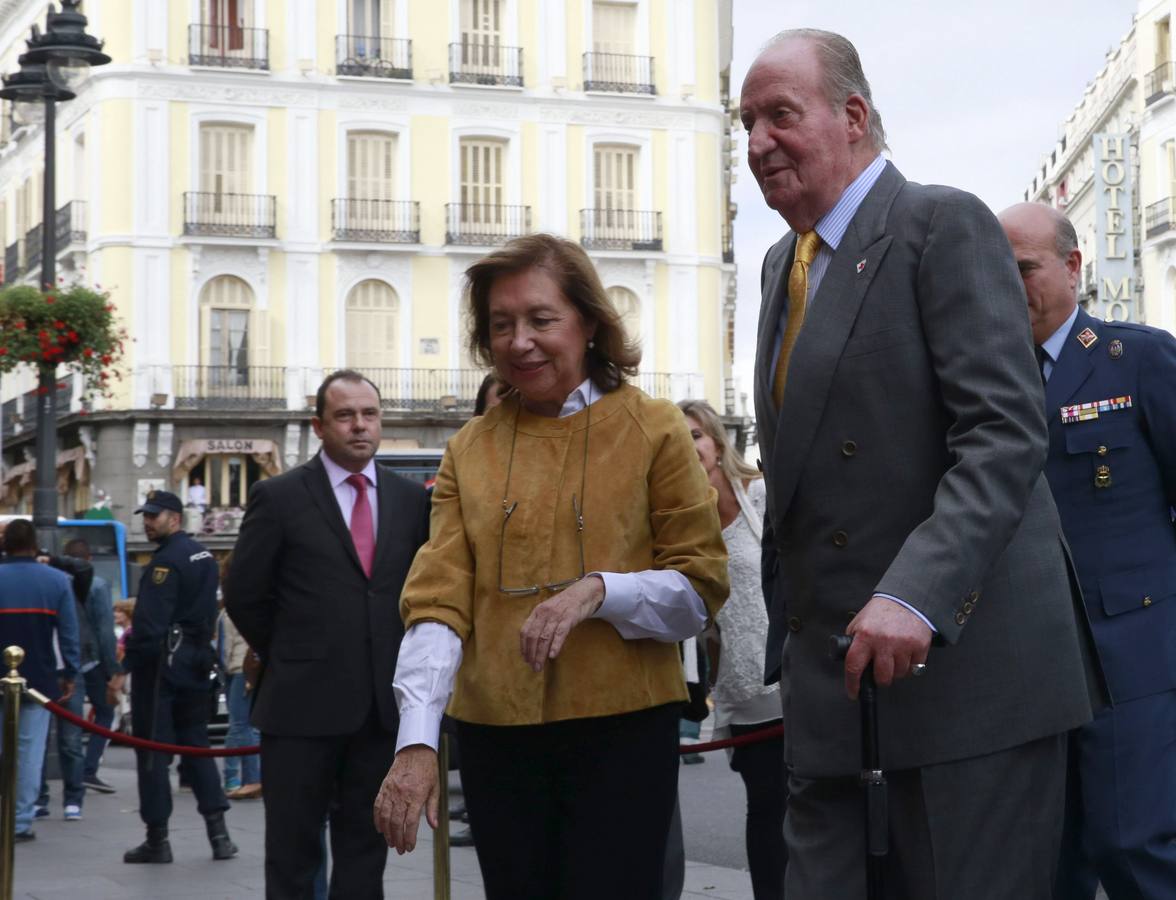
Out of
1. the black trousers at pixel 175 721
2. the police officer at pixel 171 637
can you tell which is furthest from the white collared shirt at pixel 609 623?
the police officer at pixel 171 637

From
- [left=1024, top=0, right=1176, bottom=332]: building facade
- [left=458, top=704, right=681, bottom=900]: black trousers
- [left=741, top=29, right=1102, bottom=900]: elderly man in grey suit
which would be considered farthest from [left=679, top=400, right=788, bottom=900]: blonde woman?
[left=1024, top=0, right=1176, bottom=332]: building facade

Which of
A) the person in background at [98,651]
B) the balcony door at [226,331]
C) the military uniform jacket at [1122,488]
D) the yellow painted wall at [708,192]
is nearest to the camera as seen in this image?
the military uniform jacket at [1122,488]

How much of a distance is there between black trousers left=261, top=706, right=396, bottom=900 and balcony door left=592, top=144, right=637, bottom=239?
1603 inches

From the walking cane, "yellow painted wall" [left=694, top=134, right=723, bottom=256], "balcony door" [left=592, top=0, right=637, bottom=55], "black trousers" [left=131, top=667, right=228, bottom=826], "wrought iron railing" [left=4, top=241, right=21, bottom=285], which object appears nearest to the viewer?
the walking cane

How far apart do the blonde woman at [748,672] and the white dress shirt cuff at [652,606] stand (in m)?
1.88

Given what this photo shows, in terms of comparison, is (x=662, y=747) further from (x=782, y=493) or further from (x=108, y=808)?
(x=108, y=808)

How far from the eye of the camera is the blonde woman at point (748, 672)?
20.1 feet

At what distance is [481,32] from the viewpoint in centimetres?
4700

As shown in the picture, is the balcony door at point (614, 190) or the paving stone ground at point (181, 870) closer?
the paving stone ground at point (181, 870)

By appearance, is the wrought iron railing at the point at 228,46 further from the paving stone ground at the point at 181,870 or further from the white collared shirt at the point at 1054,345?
the white collared shirt at the point at 1054,345

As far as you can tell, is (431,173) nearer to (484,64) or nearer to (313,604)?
(484,64)

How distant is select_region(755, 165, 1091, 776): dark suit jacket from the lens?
10.5 feet

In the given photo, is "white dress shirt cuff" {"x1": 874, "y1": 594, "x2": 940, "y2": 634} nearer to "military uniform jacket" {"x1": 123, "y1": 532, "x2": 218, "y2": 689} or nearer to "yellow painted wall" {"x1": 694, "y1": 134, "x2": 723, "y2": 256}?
"military uniform jacket" {"x1": 123, "y1": 532, "x2": 218, "y2": 689}

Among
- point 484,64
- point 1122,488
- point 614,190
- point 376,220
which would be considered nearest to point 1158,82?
point 614,190
